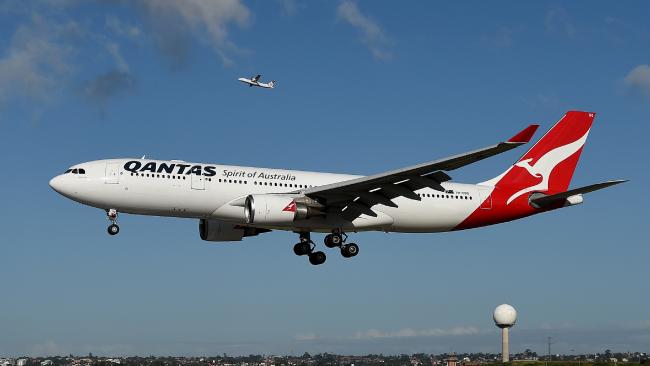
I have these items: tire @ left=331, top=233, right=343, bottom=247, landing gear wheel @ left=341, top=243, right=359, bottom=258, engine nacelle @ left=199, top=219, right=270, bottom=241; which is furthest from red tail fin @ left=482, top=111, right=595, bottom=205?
engine nacelle @ left=199, top=219, right=270, bottom=241

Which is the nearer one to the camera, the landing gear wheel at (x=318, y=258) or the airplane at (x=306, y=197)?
the airplane at (x=306, y=197)

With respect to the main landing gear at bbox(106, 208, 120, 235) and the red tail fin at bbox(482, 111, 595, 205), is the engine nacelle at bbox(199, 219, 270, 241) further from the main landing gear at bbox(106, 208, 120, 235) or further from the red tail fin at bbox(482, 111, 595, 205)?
the red tail fin at bbox(482, 111, 595, 205)

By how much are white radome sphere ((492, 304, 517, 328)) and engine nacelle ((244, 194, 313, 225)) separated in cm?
3488

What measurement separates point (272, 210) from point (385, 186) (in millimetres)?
5676

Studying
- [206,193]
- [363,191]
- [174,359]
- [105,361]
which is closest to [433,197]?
[363,191]

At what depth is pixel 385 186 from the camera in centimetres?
4134

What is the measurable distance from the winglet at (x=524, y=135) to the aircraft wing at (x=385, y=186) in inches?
44.4

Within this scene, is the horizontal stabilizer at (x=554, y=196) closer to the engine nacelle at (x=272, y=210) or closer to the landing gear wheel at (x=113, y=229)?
the engine nacelle at (x=272, y=210)

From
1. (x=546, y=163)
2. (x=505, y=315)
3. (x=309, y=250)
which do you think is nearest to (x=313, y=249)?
(x=309, y=250)

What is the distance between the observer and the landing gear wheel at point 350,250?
4600cm

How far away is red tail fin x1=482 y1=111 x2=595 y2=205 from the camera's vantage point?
4866 centimetres

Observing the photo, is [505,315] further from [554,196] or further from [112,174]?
[112,174]

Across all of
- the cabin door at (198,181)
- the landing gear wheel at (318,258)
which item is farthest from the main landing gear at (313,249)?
the cabin door at (198,181)

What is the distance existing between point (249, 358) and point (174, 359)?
62.7 ft
